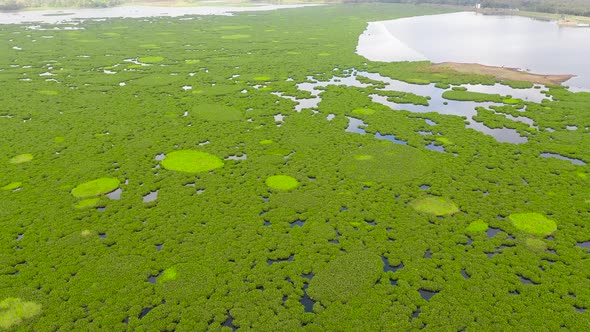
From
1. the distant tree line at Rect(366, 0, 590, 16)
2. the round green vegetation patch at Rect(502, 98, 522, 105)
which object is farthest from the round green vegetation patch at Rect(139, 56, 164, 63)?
the distant tree line at Rect(366, 0, 590, 16)

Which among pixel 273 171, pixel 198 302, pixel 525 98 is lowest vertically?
pixel 198 302

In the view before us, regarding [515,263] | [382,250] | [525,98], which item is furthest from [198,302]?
[525,98]

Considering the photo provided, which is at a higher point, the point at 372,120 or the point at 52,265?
the point at 372,120

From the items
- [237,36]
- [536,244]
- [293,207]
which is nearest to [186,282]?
[293,207]

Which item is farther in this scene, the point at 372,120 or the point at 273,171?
the point at 372,120

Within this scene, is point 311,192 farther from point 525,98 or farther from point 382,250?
point 525,98

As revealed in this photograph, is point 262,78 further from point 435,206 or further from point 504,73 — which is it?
point 435,206

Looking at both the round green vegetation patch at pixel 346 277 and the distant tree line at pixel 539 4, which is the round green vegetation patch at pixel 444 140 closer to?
the round green vegetation patch at pixel 346 277

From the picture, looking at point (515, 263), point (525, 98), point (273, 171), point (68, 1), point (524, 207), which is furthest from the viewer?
point (68, 1)
